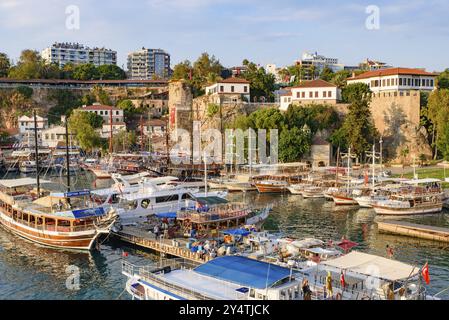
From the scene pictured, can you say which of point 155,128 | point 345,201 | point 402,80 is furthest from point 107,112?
point 345,201

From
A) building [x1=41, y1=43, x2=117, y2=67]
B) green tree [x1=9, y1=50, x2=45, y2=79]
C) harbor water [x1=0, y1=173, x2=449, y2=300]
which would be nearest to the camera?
harbor water [x1=0, y1=173, x2=449, y2=300]

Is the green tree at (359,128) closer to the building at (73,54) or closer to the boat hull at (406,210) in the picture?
the boat hull at (406,210)

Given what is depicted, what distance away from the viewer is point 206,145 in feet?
238

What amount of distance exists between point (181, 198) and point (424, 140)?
3845 centimetres

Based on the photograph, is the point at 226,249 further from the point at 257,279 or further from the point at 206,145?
the point at 206,145

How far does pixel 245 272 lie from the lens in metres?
18.7

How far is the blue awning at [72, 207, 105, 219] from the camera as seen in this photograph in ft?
99.2

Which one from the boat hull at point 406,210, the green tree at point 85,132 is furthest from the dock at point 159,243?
the green tree at point 85,132

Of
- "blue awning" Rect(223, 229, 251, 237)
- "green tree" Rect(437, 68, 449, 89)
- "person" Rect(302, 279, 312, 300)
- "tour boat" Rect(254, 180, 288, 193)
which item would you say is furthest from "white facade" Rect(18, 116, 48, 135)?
"person" Rect(302, 279, 312, 300)

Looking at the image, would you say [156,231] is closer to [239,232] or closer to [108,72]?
[239,232]

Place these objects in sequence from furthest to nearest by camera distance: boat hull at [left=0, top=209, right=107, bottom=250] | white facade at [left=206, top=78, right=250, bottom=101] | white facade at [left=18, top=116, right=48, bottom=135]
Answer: white facade at [left=18, top=116, right=48, bottom=135] → white facade at [left=206, top=78, right=250, bottom=101] → boat hull at [left=0, top=209, right=107, bottom=250]

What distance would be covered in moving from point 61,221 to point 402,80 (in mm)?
49189

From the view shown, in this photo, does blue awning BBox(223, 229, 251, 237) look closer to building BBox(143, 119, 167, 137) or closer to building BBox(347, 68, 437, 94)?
building BBox(347, 68, 437, 94)
